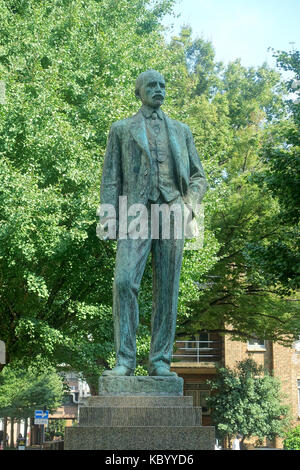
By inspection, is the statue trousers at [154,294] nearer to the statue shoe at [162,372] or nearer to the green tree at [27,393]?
the statue shoe at [162,372]

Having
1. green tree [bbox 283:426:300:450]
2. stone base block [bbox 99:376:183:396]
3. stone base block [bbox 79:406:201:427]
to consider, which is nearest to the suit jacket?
stone base block [bbox 99:376:183:396]

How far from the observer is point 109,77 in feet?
65.3

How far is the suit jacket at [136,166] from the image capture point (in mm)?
6262

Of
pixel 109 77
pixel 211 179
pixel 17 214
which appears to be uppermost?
pixel 109 77

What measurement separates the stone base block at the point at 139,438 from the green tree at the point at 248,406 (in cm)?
2811

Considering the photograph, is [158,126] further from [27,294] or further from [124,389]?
[27,294]

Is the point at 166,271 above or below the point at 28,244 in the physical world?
below

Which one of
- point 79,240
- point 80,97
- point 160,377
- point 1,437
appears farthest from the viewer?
point 1,437

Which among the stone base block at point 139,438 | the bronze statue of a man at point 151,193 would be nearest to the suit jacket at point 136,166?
the bronze statue of a man at point 151,193

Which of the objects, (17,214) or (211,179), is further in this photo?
(211,179)

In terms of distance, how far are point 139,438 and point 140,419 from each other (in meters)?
0.23

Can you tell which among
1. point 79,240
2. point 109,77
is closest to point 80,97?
point 109,77

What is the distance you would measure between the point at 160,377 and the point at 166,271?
1037 millimetres

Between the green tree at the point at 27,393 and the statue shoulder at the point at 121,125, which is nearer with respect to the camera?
the statue shoulder at the point at 121,125
